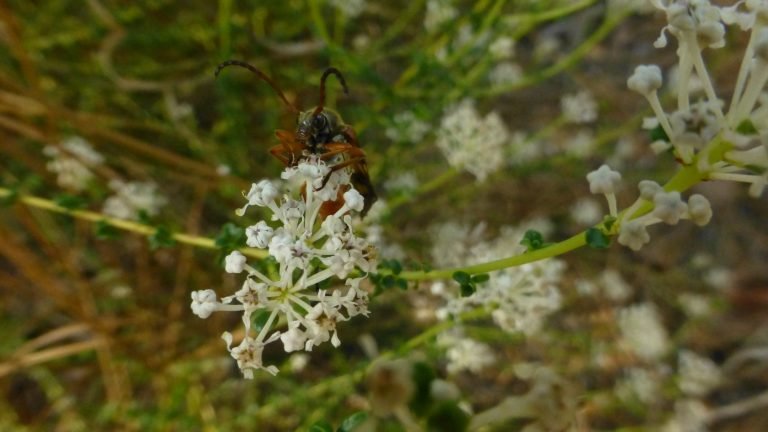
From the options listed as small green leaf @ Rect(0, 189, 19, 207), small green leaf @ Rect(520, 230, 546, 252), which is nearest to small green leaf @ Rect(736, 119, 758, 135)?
small green leaf @ Rect(520, 230, 546, 252)

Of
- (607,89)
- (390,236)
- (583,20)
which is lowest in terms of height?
(390,236)

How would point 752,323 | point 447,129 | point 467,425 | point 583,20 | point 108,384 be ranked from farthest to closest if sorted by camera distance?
point 752,323 → point 583,20 → point 108,384 → point 447,129 → point 467,425

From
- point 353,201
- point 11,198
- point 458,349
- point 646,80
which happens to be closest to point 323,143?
point 353,201

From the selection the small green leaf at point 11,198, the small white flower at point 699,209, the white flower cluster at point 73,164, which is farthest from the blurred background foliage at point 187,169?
the small white flower at point 699,209

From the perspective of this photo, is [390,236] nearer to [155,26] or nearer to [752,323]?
[155,26]

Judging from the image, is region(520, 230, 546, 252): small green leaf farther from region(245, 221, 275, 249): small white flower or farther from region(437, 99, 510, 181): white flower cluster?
region(437, 99, 510, 181): white flower cluster

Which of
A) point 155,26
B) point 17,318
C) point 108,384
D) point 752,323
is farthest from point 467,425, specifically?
point 752,323
